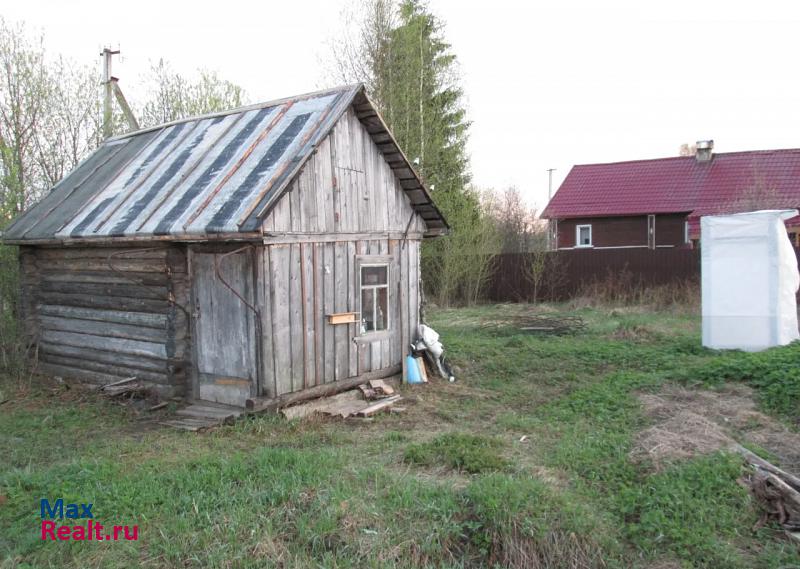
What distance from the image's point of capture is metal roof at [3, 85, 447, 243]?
Result: 26.3ft

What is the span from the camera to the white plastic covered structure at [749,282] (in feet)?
36.3

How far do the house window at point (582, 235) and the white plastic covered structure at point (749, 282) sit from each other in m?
15.5

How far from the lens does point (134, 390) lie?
9.31 meters

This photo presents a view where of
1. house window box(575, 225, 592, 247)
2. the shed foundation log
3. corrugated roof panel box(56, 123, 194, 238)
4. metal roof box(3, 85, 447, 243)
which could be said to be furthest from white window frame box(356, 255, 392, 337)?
house window box(575, 225, 592, 247)

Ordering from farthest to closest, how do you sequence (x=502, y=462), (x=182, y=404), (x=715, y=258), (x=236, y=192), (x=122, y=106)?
(x=122, y=106), (x=715, y=258), (x=182, y=404), (x=236, y=192), (x=502, y=462)

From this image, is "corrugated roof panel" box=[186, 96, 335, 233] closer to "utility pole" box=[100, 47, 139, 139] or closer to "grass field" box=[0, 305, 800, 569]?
"grass field" box=[0, 305, 800, 569]

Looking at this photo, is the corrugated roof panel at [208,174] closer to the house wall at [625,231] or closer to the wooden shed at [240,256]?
the wooden shed at [240,256]

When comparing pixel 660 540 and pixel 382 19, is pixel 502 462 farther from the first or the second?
pixel 382 19

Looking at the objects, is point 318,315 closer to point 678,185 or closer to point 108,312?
point 108,312

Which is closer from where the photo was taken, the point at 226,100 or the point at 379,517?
the point at 379,517

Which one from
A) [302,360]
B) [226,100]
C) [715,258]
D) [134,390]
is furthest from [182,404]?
[226,100]

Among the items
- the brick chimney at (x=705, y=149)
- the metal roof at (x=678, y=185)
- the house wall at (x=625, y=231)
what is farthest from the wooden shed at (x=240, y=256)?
the brick chimney at (x=705, y=149)

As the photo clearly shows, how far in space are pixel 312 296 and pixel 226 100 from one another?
44.3 feet

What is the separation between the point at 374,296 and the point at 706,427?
16.8ft
